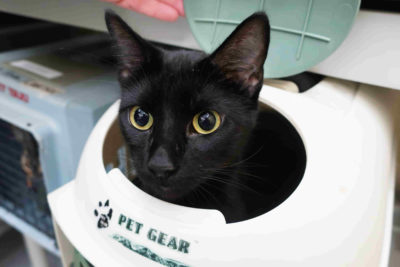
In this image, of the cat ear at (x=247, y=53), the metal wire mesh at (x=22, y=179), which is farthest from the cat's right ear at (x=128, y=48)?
the metal wire mesh at (x=22, y=179)

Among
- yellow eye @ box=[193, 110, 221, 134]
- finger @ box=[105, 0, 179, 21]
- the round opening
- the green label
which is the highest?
finger @ box=[105, 0, 179, 21]

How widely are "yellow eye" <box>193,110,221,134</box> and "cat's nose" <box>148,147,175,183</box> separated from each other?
0.08 metres

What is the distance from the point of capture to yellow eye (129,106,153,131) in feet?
1.82

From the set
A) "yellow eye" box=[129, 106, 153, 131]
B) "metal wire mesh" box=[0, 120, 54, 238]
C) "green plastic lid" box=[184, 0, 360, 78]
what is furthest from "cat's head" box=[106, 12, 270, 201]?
"metal wire mesh" box=[0, 120, 54, 238]

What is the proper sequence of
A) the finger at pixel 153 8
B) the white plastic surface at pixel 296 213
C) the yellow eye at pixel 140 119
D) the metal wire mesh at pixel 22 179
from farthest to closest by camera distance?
the metal wire mesh at pixel 22 179
the finger at pixel 153 8
the yellow eye at pixel 140 119
the white plastic surface at pixel 296 213

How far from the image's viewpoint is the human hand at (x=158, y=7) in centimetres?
71

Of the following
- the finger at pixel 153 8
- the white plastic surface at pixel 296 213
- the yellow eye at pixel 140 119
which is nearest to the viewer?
the white plastic surface at pixel 296 213

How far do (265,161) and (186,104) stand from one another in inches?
18.9

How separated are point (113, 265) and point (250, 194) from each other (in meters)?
0.41

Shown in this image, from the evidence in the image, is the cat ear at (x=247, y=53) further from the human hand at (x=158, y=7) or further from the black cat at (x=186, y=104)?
the human hand at (x=158, y=7)

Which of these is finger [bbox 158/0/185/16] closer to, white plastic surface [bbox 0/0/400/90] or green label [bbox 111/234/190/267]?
white plastic surface [bbox 0/0/400/90]

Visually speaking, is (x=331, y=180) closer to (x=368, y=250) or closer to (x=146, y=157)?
(x=368, y=250)

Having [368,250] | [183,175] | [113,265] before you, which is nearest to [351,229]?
[368,250]

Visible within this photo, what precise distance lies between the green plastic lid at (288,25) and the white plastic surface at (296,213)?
9cm
